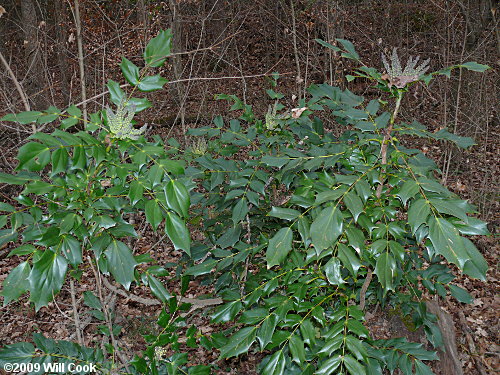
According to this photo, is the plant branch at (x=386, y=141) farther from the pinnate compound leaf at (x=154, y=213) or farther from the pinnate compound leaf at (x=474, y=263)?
the pinnate compound leaf at (x=154, y=213)

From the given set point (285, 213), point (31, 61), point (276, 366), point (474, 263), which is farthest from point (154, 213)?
point (31, 61)

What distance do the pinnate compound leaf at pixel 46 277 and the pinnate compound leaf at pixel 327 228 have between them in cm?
81

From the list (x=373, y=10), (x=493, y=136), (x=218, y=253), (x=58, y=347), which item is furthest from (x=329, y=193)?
(x=373, y=10)

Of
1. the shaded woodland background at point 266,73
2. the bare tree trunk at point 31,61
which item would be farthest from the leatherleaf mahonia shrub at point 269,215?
the bare tree trunk at point 31,61

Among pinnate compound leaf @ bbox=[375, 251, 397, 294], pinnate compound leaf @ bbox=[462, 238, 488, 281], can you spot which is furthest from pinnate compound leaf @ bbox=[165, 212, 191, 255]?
pinnate compound leaf @ bbox=[462, 238, 488, 281]

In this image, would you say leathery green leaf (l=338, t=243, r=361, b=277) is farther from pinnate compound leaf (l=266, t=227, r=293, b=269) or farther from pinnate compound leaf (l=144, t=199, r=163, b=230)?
pinnate compound leaf (l=144, t=199, r=163, b=230)

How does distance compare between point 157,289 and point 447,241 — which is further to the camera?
point 157,289

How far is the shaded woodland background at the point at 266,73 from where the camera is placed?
4.60m

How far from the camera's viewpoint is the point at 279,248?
169 centimetres

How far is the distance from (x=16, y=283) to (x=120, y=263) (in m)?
0.33

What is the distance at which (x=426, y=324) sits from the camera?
235cm

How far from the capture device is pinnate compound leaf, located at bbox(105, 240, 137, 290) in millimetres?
1586

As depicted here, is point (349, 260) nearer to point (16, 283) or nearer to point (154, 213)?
point (154, 213)

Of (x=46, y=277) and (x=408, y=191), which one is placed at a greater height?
(x=408, y=191)
